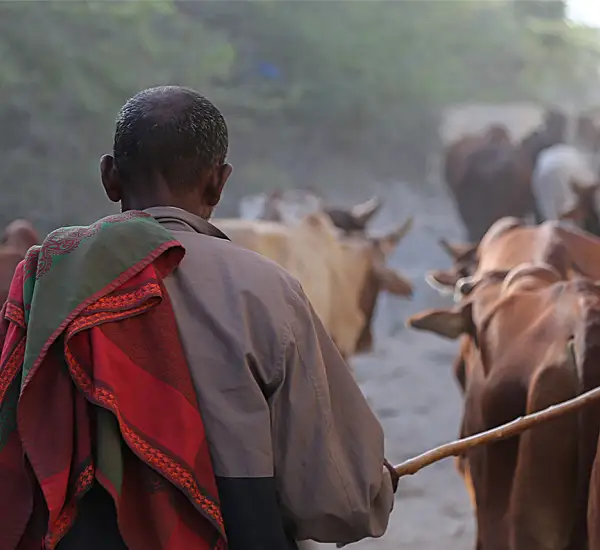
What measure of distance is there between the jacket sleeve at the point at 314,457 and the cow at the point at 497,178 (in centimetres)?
988

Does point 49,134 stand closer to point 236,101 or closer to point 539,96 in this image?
point 236,101

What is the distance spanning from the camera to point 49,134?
9.80 m

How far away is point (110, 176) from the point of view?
1.64 meters

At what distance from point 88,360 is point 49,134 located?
29.1ft

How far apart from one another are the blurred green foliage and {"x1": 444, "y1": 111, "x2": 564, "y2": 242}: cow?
3490 millimetres

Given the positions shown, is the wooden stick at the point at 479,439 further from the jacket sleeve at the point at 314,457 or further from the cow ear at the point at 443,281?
the cow ear at the point at 443,281

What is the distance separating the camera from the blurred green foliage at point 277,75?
966cm

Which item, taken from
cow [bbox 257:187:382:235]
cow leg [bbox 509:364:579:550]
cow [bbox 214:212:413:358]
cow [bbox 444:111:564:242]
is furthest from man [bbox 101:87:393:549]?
cow [bbox 444:111:564:242]

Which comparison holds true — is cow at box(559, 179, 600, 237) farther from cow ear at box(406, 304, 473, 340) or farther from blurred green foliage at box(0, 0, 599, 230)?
blurred green foliage at box(0, 0, 599, 230)

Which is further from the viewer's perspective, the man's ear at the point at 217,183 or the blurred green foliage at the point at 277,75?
the blurred green foliage at the point at 277,75

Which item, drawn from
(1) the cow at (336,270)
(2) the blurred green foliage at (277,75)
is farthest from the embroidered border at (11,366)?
(2) the blurred green foliage at (277,75)

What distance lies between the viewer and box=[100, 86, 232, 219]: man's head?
1.56m

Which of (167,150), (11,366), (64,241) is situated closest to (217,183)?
(167,150)

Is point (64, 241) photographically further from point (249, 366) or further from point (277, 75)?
point (277, 75)
